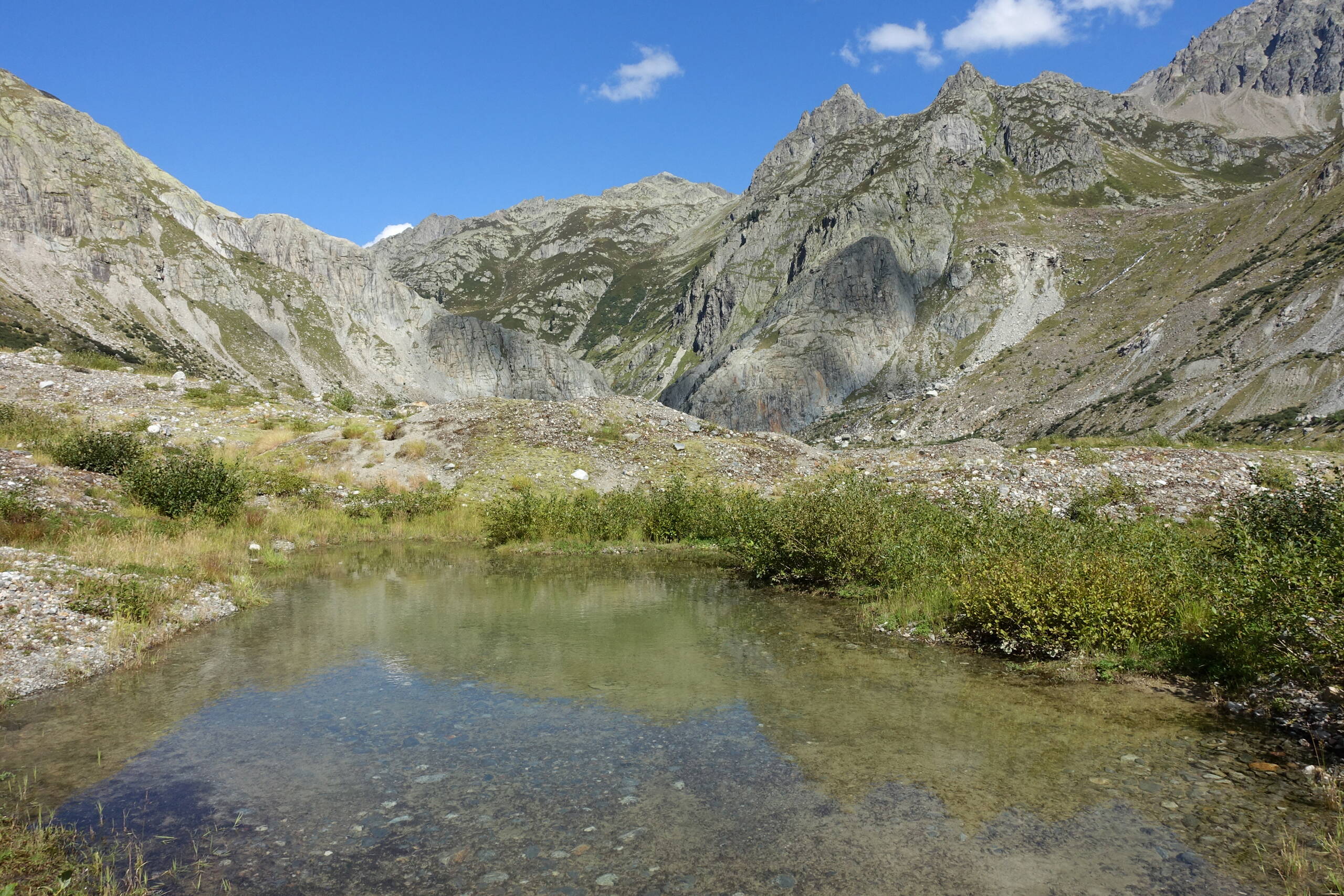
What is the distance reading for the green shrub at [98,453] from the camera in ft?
80.9

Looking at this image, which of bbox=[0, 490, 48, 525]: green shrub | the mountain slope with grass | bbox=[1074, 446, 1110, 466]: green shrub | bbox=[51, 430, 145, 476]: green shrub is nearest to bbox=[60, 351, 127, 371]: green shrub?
bbox=[51, 430, 145, 476]: green shrub

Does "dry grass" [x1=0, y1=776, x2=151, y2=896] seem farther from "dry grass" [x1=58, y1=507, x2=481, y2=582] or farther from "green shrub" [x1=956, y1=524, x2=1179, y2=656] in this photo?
"green shrub" [x1=956, y1=524, x2=1179, y2=656]

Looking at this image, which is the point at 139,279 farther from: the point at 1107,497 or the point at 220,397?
the point at 1107,497

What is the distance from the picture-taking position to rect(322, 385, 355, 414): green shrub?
1813 inches

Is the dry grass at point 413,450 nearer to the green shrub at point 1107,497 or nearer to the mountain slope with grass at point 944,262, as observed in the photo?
the green shrub at point 1107,497

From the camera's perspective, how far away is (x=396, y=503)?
98.7 feet

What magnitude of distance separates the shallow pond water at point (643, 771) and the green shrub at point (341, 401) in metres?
34.8

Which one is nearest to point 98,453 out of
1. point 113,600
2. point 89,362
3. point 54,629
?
point 113,600

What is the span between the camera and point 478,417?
123ft

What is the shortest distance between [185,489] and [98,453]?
15.3 ft

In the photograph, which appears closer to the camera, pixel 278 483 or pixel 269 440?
pixel 278 483

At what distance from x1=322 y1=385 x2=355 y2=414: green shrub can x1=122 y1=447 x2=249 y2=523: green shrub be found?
67.5 feet

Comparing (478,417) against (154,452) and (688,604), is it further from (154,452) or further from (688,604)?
(688,604)

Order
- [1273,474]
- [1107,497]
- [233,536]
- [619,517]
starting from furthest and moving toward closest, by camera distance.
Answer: [619,517]
[1273,474]
[1107,497]
[233,536]
